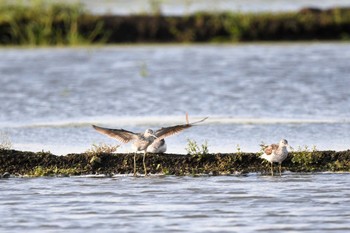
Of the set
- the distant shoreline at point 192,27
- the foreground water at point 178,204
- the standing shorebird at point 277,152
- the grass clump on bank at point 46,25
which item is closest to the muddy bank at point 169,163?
the foreground water at point 178,204

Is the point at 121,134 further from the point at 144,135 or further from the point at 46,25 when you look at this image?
the point at 46,25

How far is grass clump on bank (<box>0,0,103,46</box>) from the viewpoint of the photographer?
30484mm

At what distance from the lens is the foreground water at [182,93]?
1623 centimetres

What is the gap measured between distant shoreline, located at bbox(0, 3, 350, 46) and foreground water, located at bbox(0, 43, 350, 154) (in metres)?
0.43

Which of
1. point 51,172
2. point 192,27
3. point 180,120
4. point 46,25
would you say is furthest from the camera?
point 192,27

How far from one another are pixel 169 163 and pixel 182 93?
976cm

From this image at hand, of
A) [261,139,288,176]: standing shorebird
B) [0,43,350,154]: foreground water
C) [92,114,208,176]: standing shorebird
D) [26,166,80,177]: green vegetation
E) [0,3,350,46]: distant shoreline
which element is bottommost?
[26,166,80,177]: green vegetation

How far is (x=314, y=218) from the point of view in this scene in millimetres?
10516

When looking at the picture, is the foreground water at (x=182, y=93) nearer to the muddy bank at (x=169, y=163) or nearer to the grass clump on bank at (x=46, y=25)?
the grass clump on bank at (x=46, y=25)

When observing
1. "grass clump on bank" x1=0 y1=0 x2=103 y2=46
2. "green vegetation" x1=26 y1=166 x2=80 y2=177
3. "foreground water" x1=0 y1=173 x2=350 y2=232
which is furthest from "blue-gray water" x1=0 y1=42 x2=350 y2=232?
"grass clump on bank" x1=0 y1=0 x2=103 y2=46

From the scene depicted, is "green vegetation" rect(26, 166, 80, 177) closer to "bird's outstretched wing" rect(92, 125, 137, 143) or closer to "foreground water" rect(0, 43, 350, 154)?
"bird's outstretched wing" rect(92, 125, 137, 143)

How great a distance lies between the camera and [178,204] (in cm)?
1132

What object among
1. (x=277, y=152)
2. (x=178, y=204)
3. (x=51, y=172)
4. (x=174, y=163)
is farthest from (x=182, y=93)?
(x=178, y=204)

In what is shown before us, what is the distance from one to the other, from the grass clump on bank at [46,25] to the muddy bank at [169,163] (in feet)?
56.9
